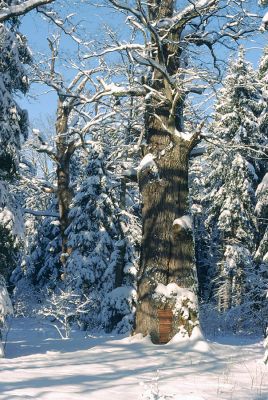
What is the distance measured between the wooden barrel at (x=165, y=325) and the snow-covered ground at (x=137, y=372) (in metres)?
0.30

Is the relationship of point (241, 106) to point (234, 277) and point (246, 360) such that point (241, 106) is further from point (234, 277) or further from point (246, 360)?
point (246, 360)

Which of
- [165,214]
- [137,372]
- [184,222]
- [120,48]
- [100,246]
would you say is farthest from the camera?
[100,246]

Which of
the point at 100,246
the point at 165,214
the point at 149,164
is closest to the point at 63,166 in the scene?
the point at 100,246

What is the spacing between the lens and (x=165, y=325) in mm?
9078

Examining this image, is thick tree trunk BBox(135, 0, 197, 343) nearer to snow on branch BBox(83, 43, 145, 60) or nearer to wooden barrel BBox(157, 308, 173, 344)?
wooden barrel BBox(157, 308, 173, 344)

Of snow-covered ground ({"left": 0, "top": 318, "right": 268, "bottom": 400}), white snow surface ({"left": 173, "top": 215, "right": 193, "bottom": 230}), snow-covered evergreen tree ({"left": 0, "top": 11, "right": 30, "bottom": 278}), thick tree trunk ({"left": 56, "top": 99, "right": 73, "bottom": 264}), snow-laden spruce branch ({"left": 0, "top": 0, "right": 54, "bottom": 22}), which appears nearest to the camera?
snow-covered ground ({"left": 0, "top": 318, "right": 268, "bottom": 400})

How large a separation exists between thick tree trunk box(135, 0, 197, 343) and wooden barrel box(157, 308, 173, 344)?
2.0 inches

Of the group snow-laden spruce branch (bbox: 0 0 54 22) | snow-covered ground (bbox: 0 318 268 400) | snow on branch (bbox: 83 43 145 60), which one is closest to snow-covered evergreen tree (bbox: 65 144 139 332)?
snow on branch (bbox: 83 43 145 60)

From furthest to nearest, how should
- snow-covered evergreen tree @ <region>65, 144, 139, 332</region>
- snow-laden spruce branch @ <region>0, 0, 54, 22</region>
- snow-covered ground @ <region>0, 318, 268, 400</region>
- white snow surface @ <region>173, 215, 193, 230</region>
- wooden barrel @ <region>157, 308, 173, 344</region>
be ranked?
snow-covered evergreen tree @ <region>65, 144, 139, 332</region> < white snow surface @ <region>173, 215, 193, 230</region> < wooden barrel @ <region>157, 308, 173, 344</region> < snow-laden spruce branch @ <region>0, 0, 54, 22</region> < snow-covered ground @ <region>0, 318, 268, 400</region>

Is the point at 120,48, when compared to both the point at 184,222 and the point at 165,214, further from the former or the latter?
the point at 184,222

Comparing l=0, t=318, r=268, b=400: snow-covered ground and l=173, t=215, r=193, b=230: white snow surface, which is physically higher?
l=173, t=215, r=193, b=230: white snow surface

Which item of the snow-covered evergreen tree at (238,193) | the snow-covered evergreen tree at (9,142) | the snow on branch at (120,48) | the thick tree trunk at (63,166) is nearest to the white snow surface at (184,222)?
the snow-covered evergreen tree at (9,142)

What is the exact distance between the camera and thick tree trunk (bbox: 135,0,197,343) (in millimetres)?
9211

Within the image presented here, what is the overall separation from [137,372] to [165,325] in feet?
8.51
